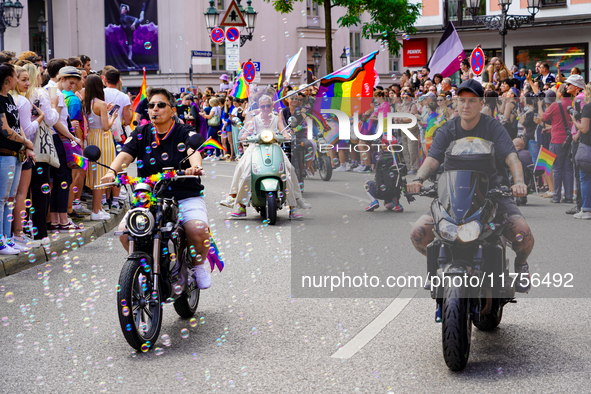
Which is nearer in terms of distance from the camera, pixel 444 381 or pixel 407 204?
pixel 444 381

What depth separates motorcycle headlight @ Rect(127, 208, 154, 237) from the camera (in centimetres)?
492

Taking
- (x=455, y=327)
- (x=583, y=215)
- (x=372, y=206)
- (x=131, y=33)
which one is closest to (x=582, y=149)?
(x=583, y=215)

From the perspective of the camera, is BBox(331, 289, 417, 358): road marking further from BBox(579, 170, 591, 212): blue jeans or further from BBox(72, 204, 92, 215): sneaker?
BBox(72, 204, 92, 215): sneaker

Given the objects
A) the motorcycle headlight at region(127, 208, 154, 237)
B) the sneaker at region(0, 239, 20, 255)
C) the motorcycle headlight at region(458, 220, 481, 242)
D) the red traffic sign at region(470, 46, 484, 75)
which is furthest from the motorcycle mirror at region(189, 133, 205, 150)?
the red traffic sign at region(470, 46, 484, 75)

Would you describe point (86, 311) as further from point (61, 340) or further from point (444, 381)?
point (444, 381)

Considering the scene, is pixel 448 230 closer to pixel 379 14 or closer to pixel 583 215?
pixel 583 215

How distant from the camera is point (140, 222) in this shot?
194 inches

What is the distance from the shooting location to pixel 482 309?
4738mm

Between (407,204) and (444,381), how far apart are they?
3.95 ft

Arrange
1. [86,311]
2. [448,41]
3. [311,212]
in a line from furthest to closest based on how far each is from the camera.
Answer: [448,41]
[86,311]
[311,212]

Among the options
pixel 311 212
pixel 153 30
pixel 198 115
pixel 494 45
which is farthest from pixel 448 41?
pixel 153 30

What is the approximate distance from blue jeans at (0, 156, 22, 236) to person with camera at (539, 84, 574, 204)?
5.08 m

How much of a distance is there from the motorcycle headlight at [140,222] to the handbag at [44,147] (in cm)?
395

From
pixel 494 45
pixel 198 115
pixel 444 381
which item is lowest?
pixel 444 381
